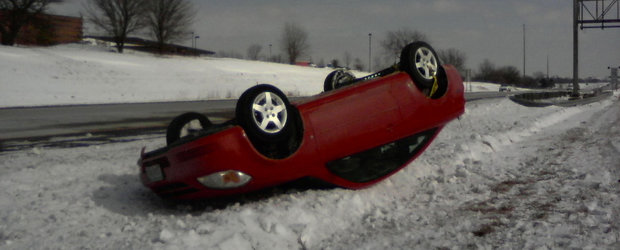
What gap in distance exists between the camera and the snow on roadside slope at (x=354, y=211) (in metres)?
3.31

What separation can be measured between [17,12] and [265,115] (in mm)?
46706

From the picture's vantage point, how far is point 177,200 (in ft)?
15.1

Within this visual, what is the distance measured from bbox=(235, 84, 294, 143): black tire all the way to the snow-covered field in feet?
2.01

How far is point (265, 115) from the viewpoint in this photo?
151 inches

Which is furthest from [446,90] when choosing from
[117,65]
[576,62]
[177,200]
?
[117,65]

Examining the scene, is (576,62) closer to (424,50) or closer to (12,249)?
(424,50)

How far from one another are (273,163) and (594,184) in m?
2.99

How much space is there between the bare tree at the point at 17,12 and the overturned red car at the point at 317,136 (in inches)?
1774

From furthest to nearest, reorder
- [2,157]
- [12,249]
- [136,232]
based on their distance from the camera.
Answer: [2,157]
[136,232]
[12,249]

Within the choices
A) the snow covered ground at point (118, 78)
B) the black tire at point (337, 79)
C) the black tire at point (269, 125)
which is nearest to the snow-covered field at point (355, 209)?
the black tire at point (269, 125)

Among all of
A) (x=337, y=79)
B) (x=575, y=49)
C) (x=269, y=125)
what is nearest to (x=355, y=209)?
(x=269, y=125)

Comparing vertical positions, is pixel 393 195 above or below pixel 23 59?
below

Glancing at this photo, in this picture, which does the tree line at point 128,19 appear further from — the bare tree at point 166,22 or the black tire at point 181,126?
the black tire at point 181,126

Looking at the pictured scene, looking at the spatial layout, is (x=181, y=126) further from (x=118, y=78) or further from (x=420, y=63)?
(x=118, y=78)
